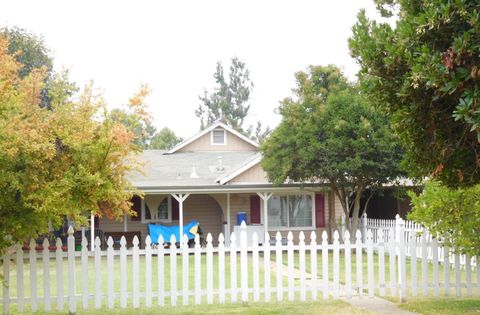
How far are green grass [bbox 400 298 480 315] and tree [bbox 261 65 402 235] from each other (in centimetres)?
962

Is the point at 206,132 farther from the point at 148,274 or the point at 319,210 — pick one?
the point at 148,274

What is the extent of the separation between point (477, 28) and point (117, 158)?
524 centimetres

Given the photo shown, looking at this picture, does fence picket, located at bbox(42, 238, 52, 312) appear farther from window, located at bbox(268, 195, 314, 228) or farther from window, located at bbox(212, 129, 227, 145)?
window, located at bbox(212, 129, 227, 145)

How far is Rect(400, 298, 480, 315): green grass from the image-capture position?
1043 centimetres

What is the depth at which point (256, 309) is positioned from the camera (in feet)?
35.1

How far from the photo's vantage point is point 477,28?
5.92 meters

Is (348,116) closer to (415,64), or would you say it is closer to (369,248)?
(369,248)

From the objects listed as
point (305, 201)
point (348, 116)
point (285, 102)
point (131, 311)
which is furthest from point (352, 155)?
point (131, 311)

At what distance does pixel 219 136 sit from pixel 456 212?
76.4 feet

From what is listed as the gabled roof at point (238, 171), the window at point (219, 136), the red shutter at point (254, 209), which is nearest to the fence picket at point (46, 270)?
the gabled roof at point (238, 171)

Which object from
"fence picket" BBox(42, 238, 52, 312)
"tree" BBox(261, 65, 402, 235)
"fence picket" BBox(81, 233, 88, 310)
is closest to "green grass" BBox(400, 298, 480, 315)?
"fence picket" BBox(81, 233, 88, 310)

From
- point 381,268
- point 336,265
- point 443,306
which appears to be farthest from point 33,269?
point 443,306

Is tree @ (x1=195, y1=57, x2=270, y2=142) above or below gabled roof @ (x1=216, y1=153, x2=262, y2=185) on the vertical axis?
above

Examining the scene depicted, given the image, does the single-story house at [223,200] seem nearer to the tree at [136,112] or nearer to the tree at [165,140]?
the tree at [136,112]
